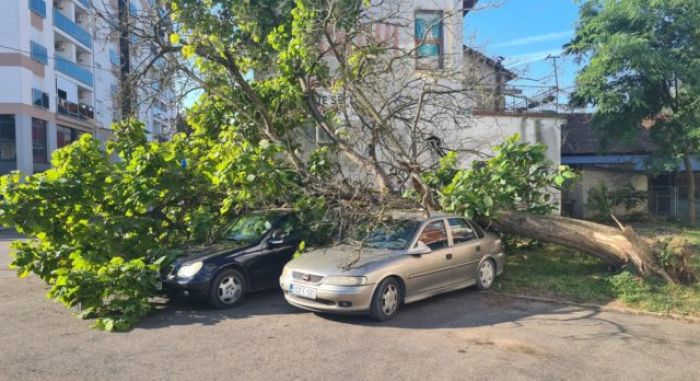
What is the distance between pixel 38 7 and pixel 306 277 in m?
33.0

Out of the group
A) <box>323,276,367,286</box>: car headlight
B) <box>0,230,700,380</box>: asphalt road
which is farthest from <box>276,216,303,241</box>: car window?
<box>323,276,367,286</box>: car headlight

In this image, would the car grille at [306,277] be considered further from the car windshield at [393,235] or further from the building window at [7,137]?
the building window at [7,137]

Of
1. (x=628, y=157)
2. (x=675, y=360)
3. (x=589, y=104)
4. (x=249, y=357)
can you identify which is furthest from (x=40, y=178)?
(x=628, y=157)

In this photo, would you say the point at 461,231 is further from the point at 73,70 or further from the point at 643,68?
the point at 73,70

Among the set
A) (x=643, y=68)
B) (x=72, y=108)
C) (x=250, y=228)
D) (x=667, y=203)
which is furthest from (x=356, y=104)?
(x=72, y=108)

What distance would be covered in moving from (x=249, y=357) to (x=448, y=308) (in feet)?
10.8

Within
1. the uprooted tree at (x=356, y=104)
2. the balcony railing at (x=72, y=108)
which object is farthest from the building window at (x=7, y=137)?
the uprooted tree at (x=356, y=104)

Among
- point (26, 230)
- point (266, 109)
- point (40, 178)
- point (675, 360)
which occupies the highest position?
point (266, 109)

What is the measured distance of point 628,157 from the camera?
840 inches

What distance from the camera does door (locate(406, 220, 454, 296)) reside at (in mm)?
7281

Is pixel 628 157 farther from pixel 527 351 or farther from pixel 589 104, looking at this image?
pixel 527 351

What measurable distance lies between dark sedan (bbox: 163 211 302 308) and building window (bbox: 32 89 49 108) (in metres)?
27.7

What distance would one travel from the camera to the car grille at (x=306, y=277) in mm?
6859

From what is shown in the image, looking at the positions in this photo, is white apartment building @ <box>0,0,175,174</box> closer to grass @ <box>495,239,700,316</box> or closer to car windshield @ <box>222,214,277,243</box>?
car windshield @ <box>222,214,277,243</box>
